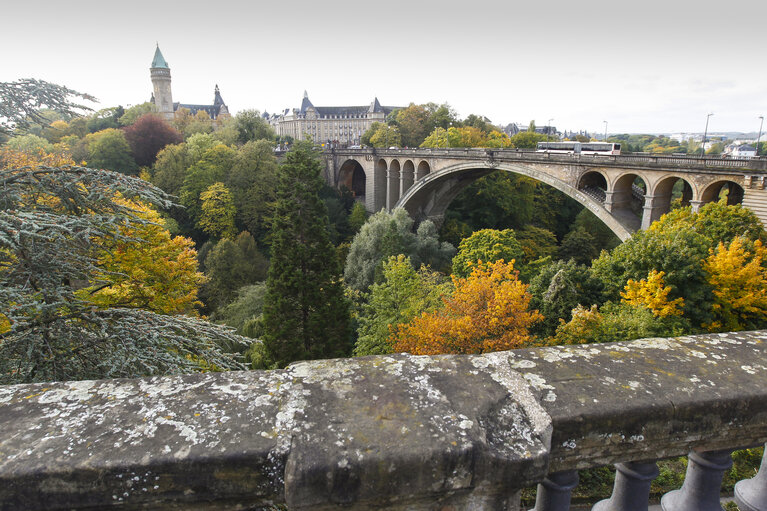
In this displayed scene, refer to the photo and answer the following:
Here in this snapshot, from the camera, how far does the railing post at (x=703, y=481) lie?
66.9 inches

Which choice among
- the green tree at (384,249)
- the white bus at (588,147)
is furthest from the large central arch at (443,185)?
the green tree at (384,249)

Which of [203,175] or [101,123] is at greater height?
[101,123]

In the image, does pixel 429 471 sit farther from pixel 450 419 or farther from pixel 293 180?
pixel 293 180

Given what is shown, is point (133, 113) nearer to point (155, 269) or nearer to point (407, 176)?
point (407, 176)

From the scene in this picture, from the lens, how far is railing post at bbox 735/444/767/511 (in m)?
1.73

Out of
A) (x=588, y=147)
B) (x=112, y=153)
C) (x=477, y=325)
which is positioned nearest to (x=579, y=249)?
(x=588, y=147)

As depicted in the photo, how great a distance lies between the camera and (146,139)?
42.9 meters

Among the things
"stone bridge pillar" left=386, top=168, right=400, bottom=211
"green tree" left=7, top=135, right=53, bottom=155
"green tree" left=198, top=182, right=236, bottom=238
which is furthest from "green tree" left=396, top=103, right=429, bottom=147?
"green tree" left=7, top=135, right=53, bottom=155

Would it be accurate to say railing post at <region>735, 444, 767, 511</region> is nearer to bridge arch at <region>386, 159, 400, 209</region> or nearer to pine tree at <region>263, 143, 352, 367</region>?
pine tree at <region>263, 143, 352, 367</region>

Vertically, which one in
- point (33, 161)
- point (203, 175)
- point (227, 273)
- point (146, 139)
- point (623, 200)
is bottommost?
point (227, 273)

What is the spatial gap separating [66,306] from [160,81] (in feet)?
296

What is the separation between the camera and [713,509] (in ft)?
5.72

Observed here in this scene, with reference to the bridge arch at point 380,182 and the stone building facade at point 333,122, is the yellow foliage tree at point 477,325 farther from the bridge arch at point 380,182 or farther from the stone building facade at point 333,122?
the stone building facade at point 333,122

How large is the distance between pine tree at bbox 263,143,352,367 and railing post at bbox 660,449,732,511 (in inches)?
595
